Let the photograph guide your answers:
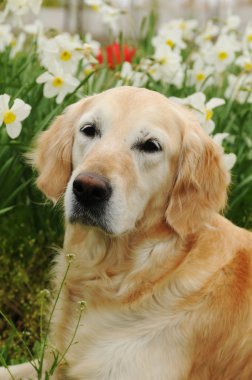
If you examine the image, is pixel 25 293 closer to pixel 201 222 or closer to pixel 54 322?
pixel 54 322

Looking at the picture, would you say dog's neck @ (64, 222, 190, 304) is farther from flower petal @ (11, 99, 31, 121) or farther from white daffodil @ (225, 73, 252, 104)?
white daffodil @ (225, 73, 252, 104)

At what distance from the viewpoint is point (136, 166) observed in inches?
109

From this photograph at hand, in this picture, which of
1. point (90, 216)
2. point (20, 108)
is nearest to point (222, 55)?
point (20, 108)

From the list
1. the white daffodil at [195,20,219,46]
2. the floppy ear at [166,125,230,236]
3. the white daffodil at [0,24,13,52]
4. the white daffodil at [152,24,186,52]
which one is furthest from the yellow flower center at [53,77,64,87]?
the white daffodil at [195,20,219,46]

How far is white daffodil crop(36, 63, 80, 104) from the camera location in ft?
11.9

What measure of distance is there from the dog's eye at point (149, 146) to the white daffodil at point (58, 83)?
0.96 m

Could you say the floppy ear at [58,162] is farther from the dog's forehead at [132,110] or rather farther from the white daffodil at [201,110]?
the white daffodil at [201,110]

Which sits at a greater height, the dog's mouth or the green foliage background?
the dog's mouth

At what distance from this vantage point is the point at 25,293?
12.7 ft

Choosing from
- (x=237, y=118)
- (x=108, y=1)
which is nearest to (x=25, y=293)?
(x=237, y=118)

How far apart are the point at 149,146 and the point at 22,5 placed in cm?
150

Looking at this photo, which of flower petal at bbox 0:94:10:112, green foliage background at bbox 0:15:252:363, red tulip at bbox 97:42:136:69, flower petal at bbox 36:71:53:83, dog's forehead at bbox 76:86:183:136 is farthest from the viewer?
red tulip at bbox 97:42:136:69

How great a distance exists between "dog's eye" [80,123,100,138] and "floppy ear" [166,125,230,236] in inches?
14.2

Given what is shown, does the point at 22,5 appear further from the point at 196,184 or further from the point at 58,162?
the point at 196,184
